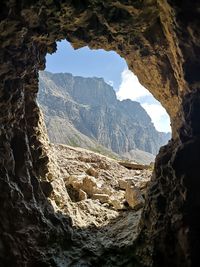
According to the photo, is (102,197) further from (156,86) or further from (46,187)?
(156,86)

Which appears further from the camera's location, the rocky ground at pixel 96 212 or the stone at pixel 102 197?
the stone at pixel 102 197

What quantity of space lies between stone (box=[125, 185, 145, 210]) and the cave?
4.91 m

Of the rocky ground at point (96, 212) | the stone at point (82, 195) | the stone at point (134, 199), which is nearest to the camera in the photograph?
the rocky ground at point (96, 212)

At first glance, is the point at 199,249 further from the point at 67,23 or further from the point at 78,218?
the point at 67,23

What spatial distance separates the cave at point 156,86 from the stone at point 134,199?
491 centimetres

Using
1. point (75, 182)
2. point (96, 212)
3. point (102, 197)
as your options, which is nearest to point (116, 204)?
point (102, 197)

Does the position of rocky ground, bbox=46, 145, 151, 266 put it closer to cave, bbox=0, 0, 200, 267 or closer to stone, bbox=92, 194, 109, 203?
stone, bbox=92, 194, 109, 203

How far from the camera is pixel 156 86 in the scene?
18.5 metres

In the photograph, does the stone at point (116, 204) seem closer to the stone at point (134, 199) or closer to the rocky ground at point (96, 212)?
the rocky ground at point (96, 212)

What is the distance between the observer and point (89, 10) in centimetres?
1458

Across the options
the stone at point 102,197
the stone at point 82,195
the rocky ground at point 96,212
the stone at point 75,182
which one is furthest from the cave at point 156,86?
the stone at point 75,182

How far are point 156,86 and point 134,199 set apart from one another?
6998 millimetres

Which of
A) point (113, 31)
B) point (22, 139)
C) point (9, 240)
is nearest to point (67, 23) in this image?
point (113, 31)

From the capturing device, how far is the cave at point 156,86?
490 inches
